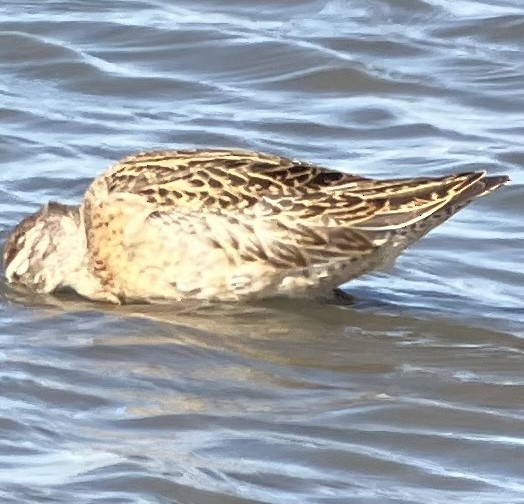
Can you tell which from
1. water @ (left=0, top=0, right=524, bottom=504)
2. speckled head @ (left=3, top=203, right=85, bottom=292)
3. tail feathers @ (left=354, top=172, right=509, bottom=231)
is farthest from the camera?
speckled head @ (left=3, top=203, right=85, bottom=292)

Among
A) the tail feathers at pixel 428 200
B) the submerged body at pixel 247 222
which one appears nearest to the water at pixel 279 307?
the submerged body at pixel 247 222

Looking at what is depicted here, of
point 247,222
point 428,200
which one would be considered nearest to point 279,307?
point 247,222

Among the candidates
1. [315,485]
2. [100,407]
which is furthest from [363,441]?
[100,407]

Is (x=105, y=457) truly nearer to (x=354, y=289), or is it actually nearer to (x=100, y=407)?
(x=100, y=407)

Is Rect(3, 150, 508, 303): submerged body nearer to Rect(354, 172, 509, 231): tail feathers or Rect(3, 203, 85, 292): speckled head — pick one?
Rect(354, 172, 509, 231): tail feathers

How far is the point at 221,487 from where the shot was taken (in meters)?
6.55

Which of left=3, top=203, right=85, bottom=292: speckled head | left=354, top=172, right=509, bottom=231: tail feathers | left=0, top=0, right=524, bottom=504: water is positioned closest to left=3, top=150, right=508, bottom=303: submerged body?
left=354, top=172, right=509, bottom=231: tail feathers

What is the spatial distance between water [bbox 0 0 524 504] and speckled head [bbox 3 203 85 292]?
208 mm

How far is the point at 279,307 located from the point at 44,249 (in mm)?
1281

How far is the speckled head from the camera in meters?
9.47

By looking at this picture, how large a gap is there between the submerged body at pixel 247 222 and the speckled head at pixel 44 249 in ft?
1.15

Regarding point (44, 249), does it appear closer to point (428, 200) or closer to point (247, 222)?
point (247, 222)

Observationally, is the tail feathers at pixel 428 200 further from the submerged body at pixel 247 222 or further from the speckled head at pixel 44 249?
the speckled head at pixel 44 249

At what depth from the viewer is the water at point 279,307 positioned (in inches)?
268
